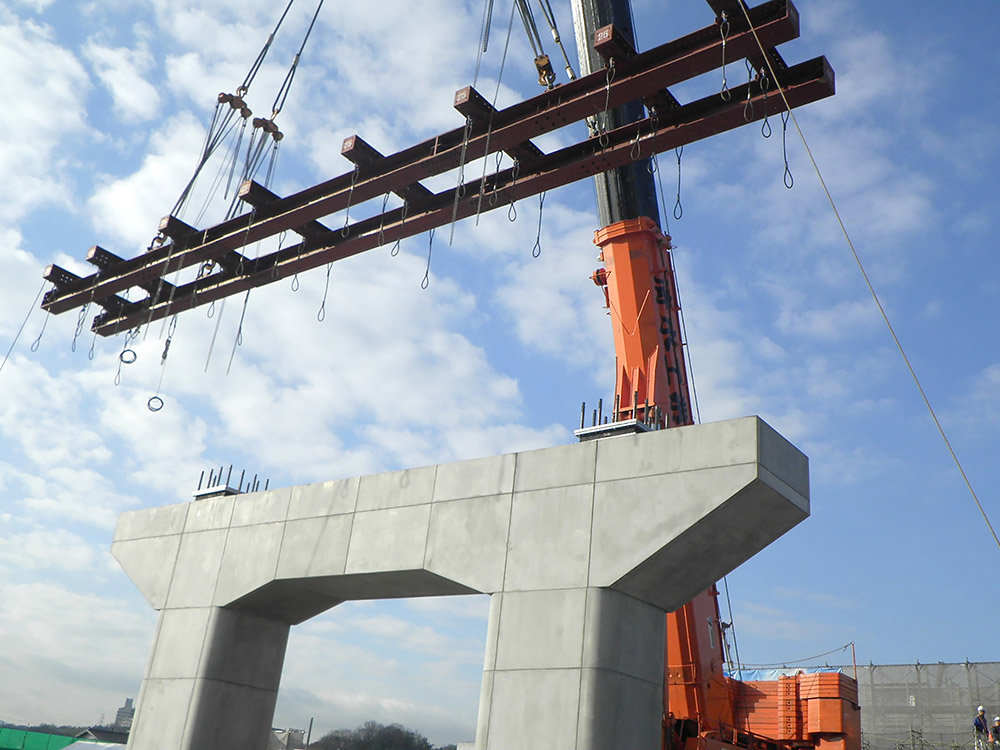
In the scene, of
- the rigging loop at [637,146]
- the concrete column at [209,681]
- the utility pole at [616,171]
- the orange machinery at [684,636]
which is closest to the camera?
the rigging loop at [637,146]

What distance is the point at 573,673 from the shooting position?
34.3 ft

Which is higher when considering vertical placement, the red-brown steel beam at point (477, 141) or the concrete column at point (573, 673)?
the red-brown steel beam at point (477, 141)

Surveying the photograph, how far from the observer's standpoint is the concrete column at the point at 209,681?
14258 millimetres

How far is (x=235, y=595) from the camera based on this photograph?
48.1 ft

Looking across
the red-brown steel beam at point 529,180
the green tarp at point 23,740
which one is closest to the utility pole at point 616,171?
the red-brown steel beam at point 529,180

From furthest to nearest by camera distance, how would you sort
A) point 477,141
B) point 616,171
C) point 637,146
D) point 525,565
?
point 616,171 < point 637,146 < point 477,141 < point 525,565

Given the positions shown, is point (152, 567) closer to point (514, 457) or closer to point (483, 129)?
point (514, 457)

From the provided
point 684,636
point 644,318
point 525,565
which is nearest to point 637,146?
point 644,318

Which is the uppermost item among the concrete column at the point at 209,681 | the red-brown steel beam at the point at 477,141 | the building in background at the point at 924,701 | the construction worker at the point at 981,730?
the red-brown steel beam at the point at 477,141

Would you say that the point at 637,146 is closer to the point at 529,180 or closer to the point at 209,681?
the point at 529,180

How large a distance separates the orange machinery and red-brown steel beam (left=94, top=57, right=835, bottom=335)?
11.3 feet

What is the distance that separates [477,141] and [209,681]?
9.80m

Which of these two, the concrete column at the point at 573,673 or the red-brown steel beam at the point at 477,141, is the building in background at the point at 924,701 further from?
the red-brown steel beam at the point at 477,141

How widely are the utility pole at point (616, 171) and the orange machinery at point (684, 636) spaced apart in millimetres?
350
